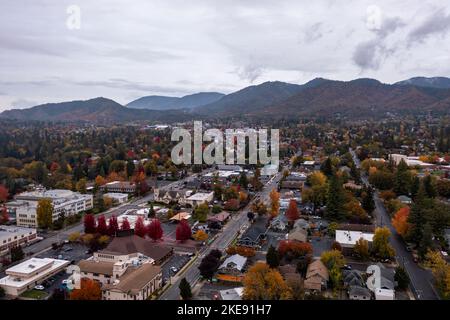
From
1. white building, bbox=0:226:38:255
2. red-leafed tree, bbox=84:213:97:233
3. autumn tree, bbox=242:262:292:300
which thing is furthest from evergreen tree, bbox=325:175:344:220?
white building, bbox=0:226:38:255

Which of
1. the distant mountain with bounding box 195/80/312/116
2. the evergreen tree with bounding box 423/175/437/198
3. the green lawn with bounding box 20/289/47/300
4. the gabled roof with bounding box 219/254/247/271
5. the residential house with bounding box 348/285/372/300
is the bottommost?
the green lawn with bounding box 20/289/47/300

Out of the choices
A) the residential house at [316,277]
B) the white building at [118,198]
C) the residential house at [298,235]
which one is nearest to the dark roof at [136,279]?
the residential house at [316,277]

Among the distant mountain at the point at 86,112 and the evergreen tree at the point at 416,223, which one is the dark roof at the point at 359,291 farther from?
the distant mountain at the point at 86,112

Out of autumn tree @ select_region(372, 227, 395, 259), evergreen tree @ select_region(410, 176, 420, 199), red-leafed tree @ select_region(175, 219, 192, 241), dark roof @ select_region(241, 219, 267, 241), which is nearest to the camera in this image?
autumn tree @ select_region(372, 227, 395, 259)

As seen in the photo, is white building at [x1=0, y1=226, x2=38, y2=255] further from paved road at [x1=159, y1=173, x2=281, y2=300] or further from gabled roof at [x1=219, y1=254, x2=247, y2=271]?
gabled roof at [x1=219, y1=254, x2=247, y2=271]

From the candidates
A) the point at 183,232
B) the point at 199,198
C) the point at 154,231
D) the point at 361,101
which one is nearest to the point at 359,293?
the point at 183,232

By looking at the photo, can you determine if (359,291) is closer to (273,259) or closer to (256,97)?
(273,259)
